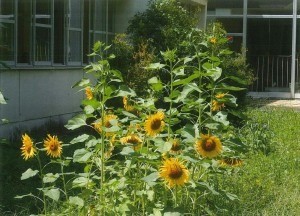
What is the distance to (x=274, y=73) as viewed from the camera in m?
25.6

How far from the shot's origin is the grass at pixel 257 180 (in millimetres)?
6176

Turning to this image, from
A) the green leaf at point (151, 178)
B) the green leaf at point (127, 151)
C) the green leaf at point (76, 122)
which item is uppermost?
the green leaf at point (76, 122)

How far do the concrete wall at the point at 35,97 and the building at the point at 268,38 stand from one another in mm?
11814

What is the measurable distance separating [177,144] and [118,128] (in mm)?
467

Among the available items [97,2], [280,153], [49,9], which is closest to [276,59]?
[97,2]

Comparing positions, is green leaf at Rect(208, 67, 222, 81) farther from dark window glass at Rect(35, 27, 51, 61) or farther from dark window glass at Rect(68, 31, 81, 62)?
dark window glass at Rect(68, 31, 81, 62)

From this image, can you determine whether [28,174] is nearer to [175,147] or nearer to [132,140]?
[132,140]

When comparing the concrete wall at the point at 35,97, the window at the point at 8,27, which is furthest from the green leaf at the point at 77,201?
the window at the point at 8,27

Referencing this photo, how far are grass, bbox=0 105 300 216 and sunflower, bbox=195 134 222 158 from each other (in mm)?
1015

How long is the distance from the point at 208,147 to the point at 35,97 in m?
8.69

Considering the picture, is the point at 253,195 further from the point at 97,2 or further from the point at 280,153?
the point at 97,2

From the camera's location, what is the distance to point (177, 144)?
15.6 feet

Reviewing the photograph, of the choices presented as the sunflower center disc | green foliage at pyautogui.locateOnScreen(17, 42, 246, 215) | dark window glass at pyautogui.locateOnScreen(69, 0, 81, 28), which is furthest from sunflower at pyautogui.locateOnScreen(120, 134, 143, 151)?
dark window glass at pyautogui.locateOnScreen(69, 0, 81, 28)

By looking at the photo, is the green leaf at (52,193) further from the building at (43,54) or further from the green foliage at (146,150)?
the building at (43,54)
